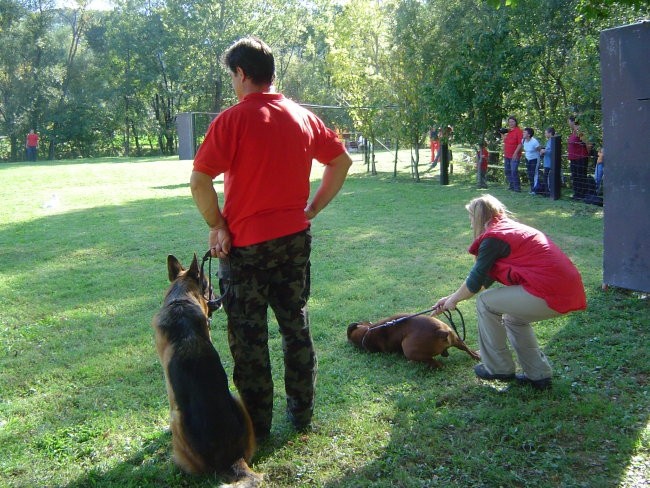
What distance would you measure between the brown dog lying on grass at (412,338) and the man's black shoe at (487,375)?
1.03ft

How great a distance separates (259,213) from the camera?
3367mm

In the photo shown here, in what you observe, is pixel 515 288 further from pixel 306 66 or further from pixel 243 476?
pixel 306 66

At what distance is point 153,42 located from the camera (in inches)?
1829

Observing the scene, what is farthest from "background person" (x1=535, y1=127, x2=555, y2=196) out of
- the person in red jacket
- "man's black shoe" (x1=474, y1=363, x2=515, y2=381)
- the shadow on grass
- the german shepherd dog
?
the german shepherd dog

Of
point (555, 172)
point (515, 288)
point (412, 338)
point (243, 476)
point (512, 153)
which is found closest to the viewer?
point (243, 476)

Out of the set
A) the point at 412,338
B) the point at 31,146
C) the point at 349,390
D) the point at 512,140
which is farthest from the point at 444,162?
the point at 31,146

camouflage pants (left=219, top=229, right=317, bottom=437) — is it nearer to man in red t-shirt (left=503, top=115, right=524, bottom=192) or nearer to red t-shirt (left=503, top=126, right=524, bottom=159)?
man in red t-shirt (left=503, top=115, right=524, bottom=192)

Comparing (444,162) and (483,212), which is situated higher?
(444,162)

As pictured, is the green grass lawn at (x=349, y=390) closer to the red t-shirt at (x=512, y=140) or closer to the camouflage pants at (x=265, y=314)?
the camouflage pants at (x=265, y=314)

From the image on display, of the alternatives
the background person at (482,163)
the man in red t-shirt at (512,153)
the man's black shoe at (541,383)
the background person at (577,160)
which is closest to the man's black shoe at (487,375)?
the man's black shoe at (541,383)

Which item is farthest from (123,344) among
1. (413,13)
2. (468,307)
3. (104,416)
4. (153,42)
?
(153,42)

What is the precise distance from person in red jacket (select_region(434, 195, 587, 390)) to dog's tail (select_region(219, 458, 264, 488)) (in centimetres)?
185

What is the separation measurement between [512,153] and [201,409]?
48.3 ft

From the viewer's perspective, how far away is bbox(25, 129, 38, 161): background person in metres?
38.6
